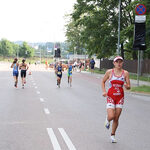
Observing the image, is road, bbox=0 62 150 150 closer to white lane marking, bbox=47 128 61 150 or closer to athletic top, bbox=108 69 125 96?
white lane marking, bbox=47 128 61 150

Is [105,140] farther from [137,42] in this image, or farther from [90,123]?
[137,42]

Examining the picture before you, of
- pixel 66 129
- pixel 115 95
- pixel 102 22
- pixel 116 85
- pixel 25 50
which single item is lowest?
pixel 66 129

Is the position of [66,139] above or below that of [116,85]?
below

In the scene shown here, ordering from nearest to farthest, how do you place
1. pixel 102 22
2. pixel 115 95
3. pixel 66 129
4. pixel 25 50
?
pixel 115 95, pixel 66 129, pixel 102 22, pixel 25 50

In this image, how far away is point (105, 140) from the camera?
22.6 feet

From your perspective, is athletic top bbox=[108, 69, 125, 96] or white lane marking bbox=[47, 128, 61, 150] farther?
athletic top bbox=[108, 69, 125, 96]

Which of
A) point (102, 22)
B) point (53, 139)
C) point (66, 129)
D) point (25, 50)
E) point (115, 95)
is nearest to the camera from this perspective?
point (115, 95)

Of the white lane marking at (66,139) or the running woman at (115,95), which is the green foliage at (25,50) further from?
the running woman at (115,95)

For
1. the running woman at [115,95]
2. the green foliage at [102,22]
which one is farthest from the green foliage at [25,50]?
the running woman at [115,95]

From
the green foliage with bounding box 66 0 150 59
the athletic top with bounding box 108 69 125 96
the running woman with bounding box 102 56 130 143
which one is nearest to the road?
the running woman with bounding box 102 56 130 143

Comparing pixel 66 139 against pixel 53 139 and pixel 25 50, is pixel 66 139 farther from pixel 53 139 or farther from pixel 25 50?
pixel 25 50

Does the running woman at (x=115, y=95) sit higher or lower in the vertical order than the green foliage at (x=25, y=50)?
lower

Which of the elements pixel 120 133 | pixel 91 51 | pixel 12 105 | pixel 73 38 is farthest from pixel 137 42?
pixel 73 38

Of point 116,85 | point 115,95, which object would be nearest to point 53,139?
point 115,95
